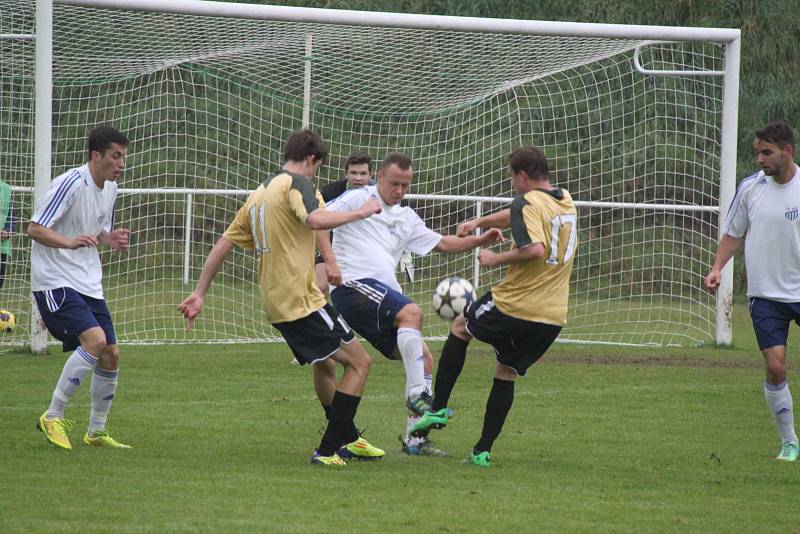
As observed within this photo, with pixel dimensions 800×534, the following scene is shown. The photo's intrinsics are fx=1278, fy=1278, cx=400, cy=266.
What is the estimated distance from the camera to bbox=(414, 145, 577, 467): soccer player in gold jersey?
695cm

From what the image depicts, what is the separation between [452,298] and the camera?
8438mm

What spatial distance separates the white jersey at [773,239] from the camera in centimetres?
762

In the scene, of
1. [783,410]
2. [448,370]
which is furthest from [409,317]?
[783,410]

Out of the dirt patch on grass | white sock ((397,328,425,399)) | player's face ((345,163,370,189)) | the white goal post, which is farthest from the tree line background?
white sock ((397,328,425,399))

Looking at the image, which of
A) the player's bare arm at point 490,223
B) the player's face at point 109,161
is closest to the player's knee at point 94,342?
the player's face at point 109,161

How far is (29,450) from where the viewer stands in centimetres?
738

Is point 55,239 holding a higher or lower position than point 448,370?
higher

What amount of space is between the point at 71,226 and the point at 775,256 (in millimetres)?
4204

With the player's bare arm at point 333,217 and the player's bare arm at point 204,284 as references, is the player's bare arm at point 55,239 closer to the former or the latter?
the player's bare arm at point 204,284

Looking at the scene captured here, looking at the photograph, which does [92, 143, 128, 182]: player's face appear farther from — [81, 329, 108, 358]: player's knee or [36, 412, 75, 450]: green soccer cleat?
[36, 412, 75, 450]: green soccer cleat

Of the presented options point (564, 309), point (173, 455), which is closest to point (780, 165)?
point (564, 309)

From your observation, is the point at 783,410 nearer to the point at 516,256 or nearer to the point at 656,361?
the point at 516,256

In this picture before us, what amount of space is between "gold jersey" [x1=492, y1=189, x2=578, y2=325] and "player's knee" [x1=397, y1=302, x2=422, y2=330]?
2.00ft

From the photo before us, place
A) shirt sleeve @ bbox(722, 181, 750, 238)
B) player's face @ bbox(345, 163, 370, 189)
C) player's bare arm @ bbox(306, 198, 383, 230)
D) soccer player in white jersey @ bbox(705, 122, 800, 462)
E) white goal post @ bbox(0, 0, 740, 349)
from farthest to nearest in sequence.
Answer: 1. white goal post @ bbox(0, 0, 740, 349)
2. player's face @ bbox(345, 163, 370, 189)
3. shirt sleeve @ bbox(722, 181, 750, 238)
4. soccer player in white jersey @ bbox(705, 122, 800, 462)
5. player's bare arm @ bbox(306, 198, 383, 230)
